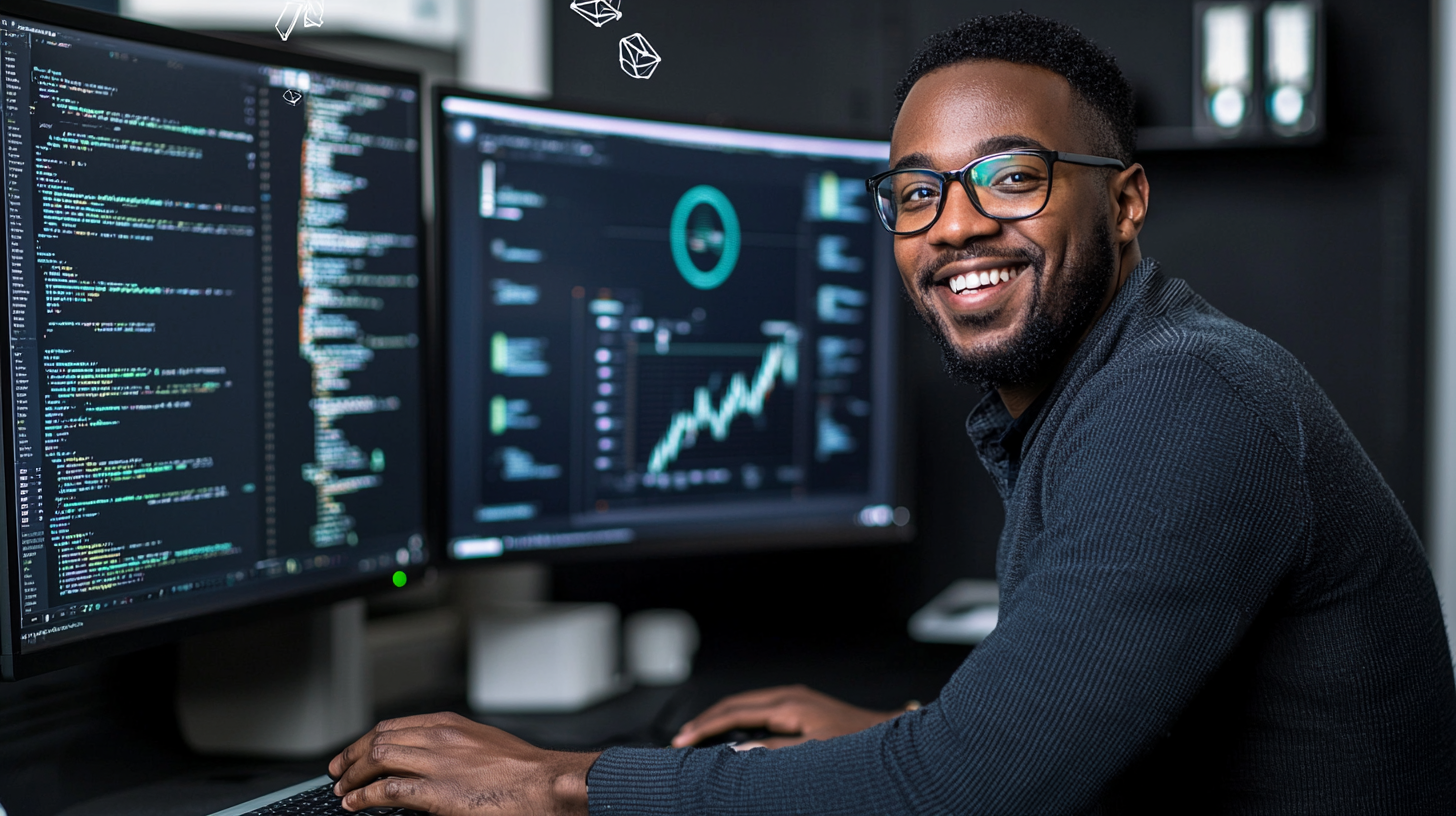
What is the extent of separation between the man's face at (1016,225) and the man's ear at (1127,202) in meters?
0.02

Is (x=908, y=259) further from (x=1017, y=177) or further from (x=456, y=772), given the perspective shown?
(x=456, y=772)

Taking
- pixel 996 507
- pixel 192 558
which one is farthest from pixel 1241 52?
pixel 192 558

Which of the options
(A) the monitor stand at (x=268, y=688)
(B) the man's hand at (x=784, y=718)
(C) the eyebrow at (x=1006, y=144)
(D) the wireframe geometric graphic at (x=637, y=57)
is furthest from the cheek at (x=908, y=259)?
(D) the wireframe geometric graphic at (x=637, y=57)

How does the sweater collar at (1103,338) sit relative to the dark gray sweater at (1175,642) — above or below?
above

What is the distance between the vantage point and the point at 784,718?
1.12 m

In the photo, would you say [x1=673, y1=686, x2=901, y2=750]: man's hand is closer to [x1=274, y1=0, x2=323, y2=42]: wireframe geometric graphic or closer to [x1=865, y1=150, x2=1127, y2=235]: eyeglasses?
[x1=865, y1=150, x2=1127, y2=235]: eyeglasses

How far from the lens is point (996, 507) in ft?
5.52

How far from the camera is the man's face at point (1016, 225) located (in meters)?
0.86

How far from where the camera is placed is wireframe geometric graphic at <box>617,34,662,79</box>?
1670 mm

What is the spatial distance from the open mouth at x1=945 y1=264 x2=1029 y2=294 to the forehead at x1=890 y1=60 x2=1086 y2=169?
9 centimetres

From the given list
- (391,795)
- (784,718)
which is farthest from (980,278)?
(391,795)

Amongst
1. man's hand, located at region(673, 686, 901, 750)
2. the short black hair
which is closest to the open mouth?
the short black hair

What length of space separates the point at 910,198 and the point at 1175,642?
1.43ft

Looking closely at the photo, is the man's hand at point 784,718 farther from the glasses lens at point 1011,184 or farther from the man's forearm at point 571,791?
the glasses lens at point 1011,184
